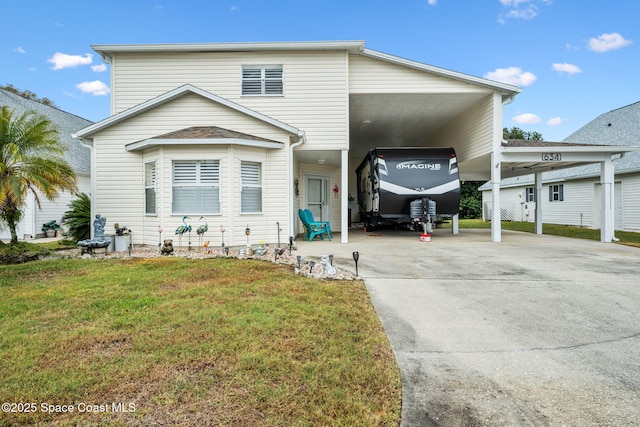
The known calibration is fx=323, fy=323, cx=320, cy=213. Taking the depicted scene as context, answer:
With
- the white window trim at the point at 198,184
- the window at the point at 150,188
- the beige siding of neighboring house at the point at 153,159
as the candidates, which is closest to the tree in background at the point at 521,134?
the beige siding of neighboring house at the point at 153,159

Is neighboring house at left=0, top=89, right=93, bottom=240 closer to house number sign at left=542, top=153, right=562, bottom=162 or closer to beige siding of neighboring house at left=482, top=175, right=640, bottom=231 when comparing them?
house number sign at left=542, top=153, right=562, bottom=162

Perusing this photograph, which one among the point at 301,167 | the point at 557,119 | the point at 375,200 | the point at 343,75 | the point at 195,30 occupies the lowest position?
the point at 375,200

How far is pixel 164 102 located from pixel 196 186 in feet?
9.62

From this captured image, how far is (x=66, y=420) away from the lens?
1.85 m

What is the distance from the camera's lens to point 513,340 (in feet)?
10.0

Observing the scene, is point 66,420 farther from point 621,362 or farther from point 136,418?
point 621,362

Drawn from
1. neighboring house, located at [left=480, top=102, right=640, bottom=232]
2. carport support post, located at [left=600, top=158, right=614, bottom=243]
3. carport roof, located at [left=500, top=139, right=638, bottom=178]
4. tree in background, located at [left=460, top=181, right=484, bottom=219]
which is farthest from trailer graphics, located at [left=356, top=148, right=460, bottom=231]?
tree in background, located at [left=460, top=181, right=484, bottom=219]

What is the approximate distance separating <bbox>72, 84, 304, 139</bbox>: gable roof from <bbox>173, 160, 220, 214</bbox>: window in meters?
1.88

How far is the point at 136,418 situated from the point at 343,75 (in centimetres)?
1041

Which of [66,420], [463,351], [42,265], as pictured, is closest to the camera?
[66,420]

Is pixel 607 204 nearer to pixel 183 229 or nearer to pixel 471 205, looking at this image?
pixel 183 229

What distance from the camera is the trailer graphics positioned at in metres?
10.5

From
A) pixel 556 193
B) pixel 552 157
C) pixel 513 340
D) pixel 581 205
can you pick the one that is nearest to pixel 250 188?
pixel 513 340

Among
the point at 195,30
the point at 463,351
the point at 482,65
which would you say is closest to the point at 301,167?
the point at 195,30
